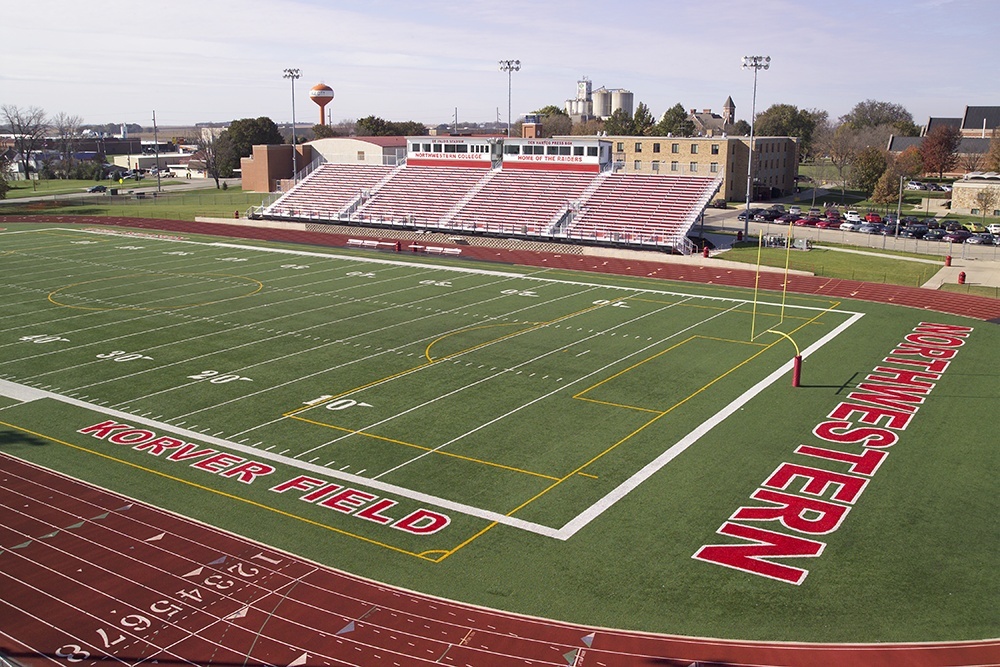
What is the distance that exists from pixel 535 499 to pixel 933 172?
95203mm

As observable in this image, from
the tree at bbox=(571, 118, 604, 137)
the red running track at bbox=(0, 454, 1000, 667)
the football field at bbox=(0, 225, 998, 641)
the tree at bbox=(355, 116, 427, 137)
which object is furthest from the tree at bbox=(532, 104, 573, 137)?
the red running track at bbox=(0, 454, 1000, 667)

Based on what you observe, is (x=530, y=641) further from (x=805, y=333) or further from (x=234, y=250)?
(x=234, y=250)

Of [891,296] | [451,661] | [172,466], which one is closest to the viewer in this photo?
[451,661]

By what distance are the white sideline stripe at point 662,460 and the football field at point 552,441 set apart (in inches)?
2.9

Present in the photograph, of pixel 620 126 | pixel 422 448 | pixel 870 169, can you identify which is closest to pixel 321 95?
pixel 620 126

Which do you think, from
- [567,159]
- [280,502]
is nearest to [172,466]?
[280,502]

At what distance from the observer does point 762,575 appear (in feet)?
48.4

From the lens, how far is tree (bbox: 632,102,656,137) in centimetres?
12479

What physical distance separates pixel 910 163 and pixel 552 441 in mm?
82099

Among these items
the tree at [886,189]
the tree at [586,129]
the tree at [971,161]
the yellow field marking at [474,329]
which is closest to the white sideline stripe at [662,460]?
the yellow field marking at [474,329]

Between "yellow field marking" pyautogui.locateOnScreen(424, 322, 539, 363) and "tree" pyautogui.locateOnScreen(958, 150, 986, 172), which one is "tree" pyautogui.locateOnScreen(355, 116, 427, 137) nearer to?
"tree" pyautogui.locateOnScreen(958, 150, 986, 172)

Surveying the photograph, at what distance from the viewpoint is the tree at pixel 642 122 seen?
409 feet

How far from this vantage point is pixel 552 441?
67.8ft

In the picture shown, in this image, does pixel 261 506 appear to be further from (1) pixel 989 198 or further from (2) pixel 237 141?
(2) pixel 237 141
